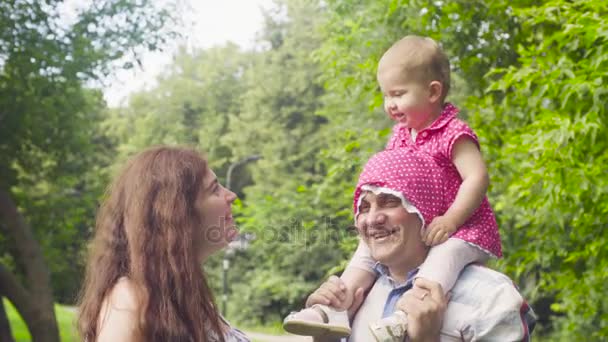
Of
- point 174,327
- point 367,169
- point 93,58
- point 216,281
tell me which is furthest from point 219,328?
point 216,281

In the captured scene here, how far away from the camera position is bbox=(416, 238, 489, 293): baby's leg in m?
2.20

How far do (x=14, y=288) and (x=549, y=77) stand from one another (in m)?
6.36

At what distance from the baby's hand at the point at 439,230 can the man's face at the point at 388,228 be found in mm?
52

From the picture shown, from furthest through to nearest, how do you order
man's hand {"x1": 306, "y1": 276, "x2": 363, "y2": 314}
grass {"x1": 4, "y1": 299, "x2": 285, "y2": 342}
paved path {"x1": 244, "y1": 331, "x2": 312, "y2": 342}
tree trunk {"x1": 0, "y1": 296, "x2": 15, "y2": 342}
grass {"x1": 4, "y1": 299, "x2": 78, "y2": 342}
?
1. paved path {"x1": 244, "y1": 331, "x2": 312, "y2": 342}
2. grass {"x1": 4, "y1": 299, "x2": 285, "y2": 342}
3. grass {"x1": 4, "y1": 299, "x2": 78, "y2": 342}
4. tree trunk {"x1": 0, "y1": 296, "x2": 15, "y2": 342}
5. man's hand {"x1": 306, "y1": 276, "x2": 363, "y2": 314}

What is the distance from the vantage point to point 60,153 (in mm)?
10555

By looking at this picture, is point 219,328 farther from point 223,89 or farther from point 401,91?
point 223,89

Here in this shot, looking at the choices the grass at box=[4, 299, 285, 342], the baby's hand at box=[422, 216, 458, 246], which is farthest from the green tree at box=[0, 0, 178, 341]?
the baby's hand at box=[422, 216, 458, 246]

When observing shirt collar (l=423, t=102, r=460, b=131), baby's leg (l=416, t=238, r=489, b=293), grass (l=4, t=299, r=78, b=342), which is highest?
shirt collar (l=423, t=102, r=460, b=131)

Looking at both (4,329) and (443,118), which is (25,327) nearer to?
(4,329)

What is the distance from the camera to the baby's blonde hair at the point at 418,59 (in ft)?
7.68

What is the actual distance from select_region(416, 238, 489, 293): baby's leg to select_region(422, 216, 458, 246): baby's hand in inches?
0.7

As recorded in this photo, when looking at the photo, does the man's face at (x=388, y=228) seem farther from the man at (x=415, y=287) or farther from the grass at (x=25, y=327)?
the grass at (x=25, y=327)

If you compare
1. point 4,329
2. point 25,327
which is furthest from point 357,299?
point 25,327

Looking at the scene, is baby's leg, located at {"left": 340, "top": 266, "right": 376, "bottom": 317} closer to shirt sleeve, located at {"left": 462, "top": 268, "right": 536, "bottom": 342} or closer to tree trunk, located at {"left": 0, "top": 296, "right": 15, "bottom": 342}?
shirt sleeve, located at {"left": 462, "top": 268, "right": 536, "bottom": 342}
